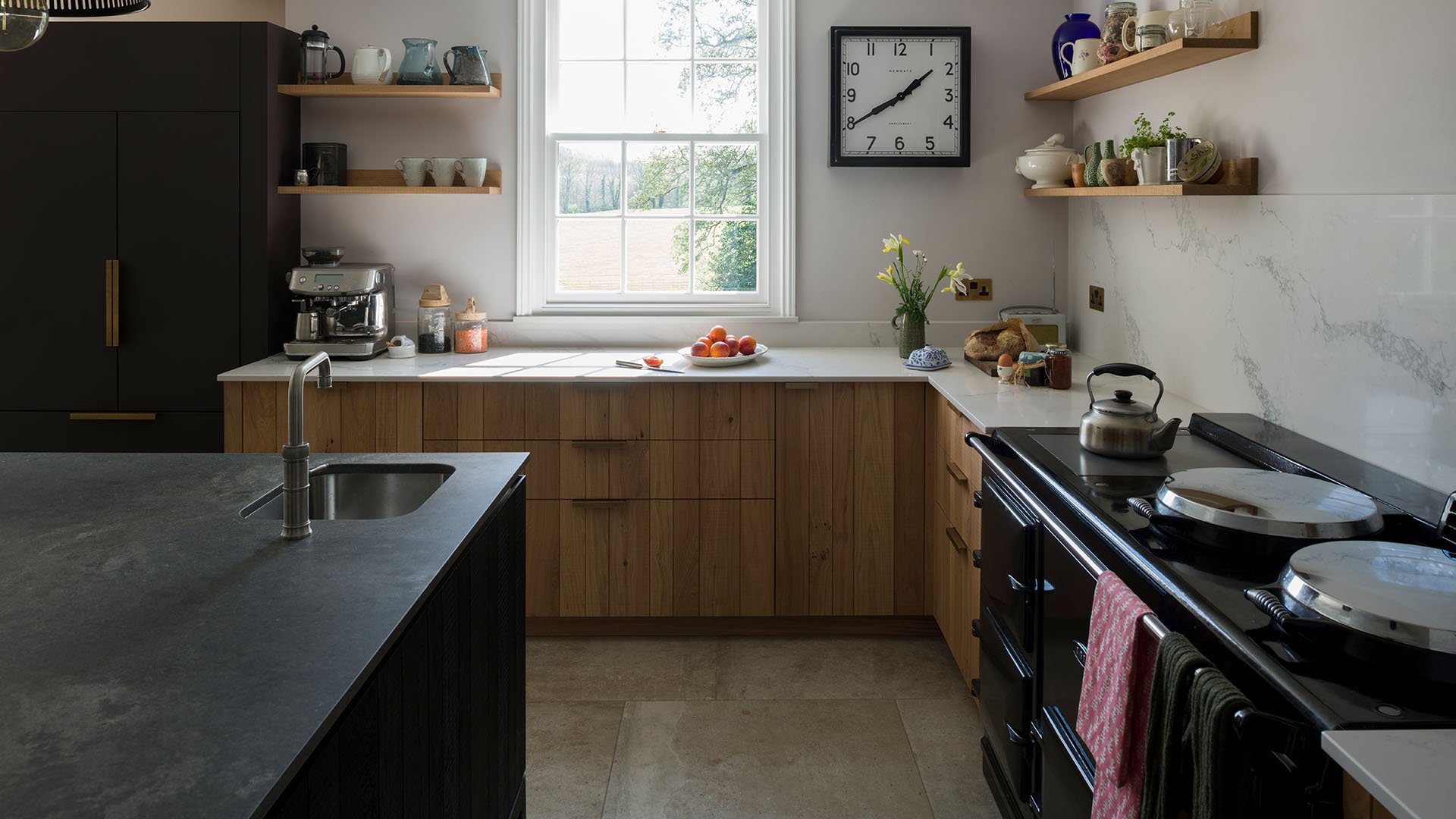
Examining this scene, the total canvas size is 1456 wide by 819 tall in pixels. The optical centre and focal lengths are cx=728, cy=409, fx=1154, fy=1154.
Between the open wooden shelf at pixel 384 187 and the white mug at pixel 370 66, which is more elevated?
the white mug at pixel 370 66

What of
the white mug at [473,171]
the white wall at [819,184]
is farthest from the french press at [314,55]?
the white mug at [473,171]

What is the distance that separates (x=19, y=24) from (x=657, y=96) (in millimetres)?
2918

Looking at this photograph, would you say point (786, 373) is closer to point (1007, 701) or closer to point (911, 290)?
point (911, 290)

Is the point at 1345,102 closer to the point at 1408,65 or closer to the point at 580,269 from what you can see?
the point at 1408,65

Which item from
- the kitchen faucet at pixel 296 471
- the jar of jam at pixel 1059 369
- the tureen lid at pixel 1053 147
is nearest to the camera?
the kitchen faucet at pixel 296 471

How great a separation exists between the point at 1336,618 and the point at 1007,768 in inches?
51.2

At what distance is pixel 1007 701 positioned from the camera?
2490mm

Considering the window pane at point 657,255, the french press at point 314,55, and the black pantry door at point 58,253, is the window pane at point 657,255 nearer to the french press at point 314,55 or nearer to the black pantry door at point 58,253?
the french press at point 314,55

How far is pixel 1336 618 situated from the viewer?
133 cm

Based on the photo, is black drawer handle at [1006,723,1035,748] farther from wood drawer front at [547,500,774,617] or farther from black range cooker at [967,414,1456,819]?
wood drawer front at [547,500,774,617]

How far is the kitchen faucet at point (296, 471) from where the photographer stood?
1.83m

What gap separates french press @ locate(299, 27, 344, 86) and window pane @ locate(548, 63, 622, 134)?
80 centimetres

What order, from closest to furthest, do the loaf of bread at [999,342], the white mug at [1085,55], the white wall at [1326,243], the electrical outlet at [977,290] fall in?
1. the white wall at [1326,243]
2. the white mug at [1085,55]
3. the loaf of bread at [999,342]
4. the electrical outlet at [977,290]

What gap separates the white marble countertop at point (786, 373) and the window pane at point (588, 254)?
0.94ft
